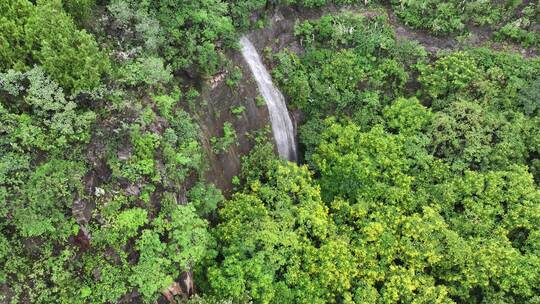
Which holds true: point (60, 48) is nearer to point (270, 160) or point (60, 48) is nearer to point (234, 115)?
point (234, 115)

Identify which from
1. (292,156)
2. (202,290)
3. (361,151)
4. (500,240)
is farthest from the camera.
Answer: (292,156)

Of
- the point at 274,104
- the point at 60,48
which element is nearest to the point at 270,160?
the point at 274,104

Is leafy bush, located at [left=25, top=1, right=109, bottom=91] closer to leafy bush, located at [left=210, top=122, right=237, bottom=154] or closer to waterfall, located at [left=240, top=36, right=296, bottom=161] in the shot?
leafy bush, located at [left=210, top=122, right=237, bottom=154]

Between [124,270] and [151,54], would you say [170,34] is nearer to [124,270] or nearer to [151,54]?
[151,54]

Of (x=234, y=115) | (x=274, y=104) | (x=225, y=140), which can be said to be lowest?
(x=274, y=104)

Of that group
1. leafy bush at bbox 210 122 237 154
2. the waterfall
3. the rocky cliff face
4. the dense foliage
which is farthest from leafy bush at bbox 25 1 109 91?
the waterfall

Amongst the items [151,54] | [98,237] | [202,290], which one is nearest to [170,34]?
[151,54]

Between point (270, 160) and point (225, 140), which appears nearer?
point (225, 140)
